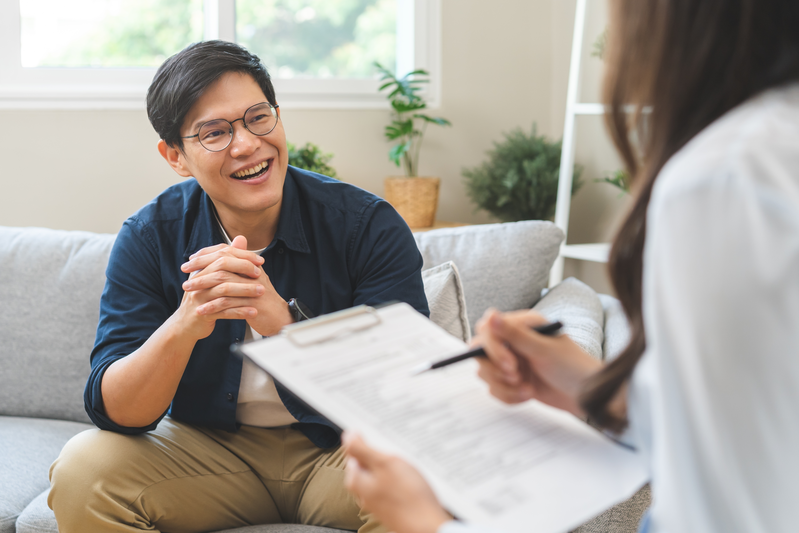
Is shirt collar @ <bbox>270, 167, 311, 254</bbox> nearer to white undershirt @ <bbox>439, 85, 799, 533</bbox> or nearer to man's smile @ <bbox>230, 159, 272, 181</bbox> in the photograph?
man's smile @ <bbox>230, 159, 272, 181</bbox>

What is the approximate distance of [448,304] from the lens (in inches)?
60.8

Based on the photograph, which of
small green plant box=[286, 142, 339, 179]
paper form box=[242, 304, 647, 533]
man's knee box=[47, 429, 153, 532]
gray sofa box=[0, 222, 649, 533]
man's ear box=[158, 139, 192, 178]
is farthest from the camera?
small green plant box=[286, 142, 339, 179]

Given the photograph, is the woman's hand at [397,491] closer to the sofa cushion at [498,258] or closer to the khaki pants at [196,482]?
the khaki pants at [196,482]

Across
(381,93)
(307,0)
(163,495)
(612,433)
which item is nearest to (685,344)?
(612,433)

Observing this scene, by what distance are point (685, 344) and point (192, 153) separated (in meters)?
1.16

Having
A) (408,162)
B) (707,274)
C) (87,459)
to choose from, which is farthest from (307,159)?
(707,274)

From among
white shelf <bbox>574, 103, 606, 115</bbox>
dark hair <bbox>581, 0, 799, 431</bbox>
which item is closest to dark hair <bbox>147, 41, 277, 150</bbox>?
dark hair <bbox>581, 0, 799, 431</bbox>

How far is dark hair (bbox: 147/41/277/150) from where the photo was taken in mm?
1351

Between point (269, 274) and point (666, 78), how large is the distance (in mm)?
1006

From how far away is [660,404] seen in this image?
0.51 m

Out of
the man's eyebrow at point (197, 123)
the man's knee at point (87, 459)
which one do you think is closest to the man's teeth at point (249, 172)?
the man's eyebrow at point (197, 123)

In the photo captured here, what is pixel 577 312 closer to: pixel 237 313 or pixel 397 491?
pixel 237 313

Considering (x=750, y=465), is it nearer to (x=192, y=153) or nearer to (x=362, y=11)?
(x=192, y=153)

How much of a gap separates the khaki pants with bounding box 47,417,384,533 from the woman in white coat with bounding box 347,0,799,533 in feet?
2.41
